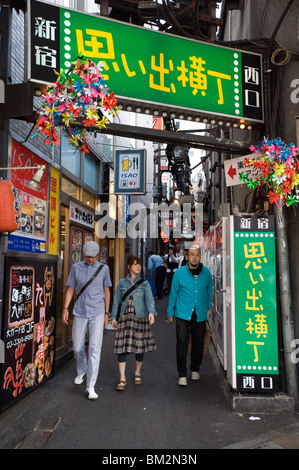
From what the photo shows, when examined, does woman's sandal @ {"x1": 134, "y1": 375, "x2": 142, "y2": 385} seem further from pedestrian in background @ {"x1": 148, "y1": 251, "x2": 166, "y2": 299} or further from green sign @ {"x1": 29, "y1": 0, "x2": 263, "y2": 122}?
pedestrian in background @ {"x1": 148, "y1": 251, "x2": 166, "y2": 299}

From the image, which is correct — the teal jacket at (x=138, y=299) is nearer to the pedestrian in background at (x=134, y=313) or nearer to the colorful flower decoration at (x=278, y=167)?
the pedestrian in background at (x=134, y=313)

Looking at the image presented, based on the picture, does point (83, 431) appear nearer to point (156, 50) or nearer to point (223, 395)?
point (223, 395)

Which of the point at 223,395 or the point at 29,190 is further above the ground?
the point at 29,190

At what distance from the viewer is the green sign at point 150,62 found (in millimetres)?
4984

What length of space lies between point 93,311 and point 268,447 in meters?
2.81

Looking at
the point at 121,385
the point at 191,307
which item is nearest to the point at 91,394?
the point at 121,385

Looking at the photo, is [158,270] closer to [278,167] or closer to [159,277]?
[159,277]

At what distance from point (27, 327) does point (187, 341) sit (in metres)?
2.46

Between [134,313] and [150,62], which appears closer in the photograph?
[150,62]

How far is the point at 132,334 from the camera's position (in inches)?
233

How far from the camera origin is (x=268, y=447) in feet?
12.6

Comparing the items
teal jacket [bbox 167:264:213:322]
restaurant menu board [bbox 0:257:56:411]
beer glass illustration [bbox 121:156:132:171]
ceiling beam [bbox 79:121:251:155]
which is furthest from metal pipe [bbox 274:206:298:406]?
beer glass illustration [bbox 121:156:132:171]

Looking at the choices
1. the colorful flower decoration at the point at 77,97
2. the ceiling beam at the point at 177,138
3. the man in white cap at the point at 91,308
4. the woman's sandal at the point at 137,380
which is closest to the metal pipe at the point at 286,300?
the ceiling beam at the point at 177,138
